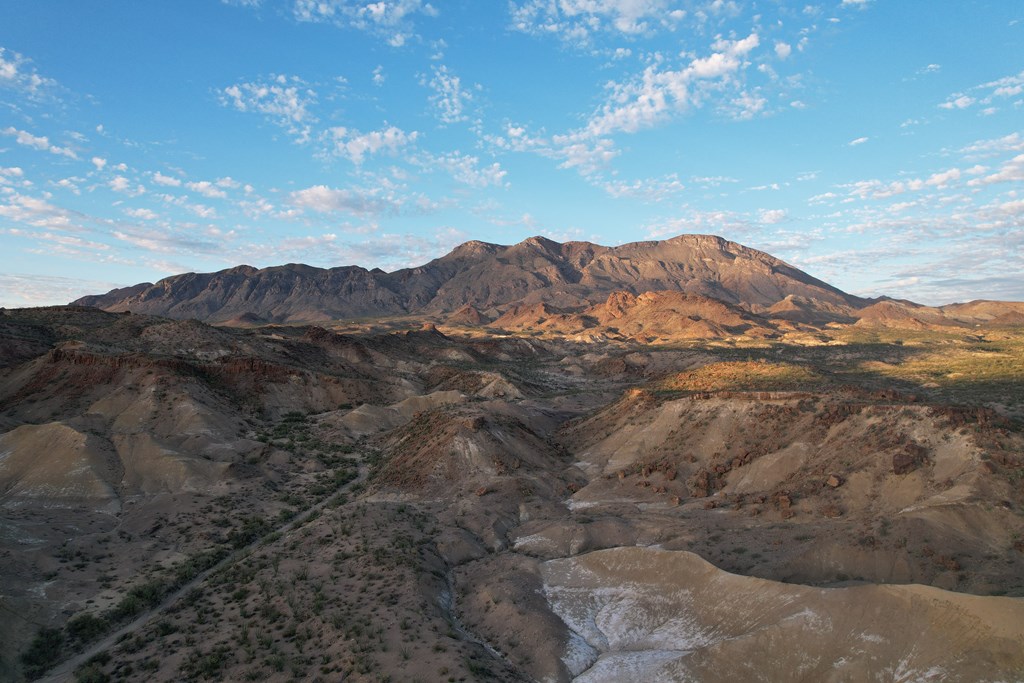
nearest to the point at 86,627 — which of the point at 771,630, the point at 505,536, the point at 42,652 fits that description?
the point at 42,652

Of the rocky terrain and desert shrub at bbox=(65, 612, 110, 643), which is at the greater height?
the rocky terrain

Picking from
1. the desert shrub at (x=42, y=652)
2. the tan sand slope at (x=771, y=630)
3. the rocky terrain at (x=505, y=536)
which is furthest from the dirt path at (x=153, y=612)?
the tan sand slope at (x=771, y=630)

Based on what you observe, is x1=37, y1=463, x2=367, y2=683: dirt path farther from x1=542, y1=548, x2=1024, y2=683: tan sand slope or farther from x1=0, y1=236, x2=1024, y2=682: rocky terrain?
x1=542, y1=548, x2=1024, y2=683: tan sand slope

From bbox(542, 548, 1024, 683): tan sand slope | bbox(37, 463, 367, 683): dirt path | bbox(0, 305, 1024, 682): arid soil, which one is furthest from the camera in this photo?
bbox(37, 463, 367, 683): dirt path

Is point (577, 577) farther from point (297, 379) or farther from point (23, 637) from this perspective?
point (297, 379)

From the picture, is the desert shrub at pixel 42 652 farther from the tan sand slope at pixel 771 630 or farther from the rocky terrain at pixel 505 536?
the tan sand slope at pixel 771 630

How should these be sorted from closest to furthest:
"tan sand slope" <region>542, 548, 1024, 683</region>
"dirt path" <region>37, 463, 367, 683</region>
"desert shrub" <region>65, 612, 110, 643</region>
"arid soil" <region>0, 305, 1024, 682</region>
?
"tan sand slope" <region>542, 548, 1024, 683</region>
"arid soil" <region>0, 305, 1024, 682</region>
"dirt path" <region>37, 463, 367, 683</region>
"desert shrub" <region>65, 612, 110, 643</region>

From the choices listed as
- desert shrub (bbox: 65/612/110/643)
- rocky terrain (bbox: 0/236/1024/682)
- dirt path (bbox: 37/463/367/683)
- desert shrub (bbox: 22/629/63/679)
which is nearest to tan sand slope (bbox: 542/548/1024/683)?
rocky terrain (bbox: 0/236/1024/682)
